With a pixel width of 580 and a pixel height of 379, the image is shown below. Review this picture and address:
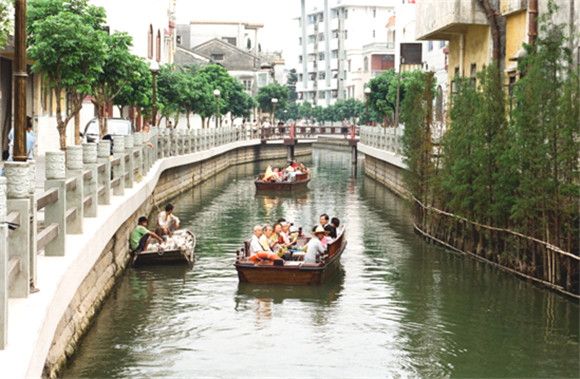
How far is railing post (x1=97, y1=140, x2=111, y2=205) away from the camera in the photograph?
20.2 meters

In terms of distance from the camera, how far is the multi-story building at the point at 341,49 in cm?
11469

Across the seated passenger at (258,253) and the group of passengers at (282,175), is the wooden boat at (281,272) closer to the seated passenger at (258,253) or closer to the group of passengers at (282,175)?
the seated passenger at (258,253)

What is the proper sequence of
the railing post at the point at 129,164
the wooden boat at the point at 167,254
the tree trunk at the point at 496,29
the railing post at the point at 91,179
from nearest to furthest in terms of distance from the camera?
the railing post at the point at 91,179
the wooden boat at the point at 167,254
the railing post at the point at 129,164
the tree trunk at the point at 496,29

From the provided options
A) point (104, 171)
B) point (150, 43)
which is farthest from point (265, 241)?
point (150, 43)

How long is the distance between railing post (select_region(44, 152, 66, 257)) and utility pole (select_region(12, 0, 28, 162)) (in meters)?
2.10

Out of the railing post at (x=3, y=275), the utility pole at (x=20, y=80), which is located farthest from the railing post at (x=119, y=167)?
the railing post at (x=3, y=275)

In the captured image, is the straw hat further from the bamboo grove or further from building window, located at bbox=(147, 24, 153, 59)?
building window, located at bbox=(147, 24, 153, 59)

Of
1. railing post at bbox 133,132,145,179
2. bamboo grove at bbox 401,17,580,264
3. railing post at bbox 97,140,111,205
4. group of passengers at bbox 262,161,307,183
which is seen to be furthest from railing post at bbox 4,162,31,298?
group of passengers at bbox 262,161,307,183

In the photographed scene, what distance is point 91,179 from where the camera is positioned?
18.2 meters

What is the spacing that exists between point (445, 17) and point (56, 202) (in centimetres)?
2388

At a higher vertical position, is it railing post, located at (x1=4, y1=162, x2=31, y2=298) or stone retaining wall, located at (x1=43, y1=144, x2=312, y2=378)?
railing post, located at (x1=4, y1=162, x2=31, y2=298)

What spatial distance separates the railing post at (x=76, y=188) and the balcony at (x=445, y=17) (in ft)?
66.8

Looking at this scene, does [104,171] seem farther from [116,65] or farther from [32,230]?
[116,65]

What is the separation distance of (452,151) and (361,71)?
9068 cm
